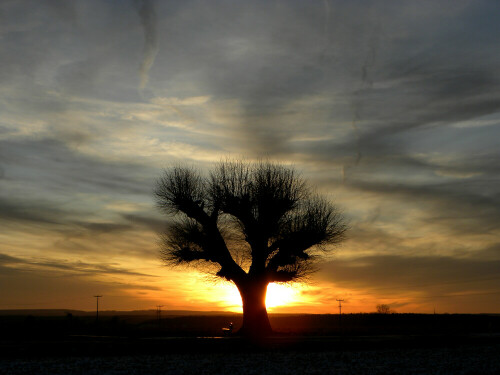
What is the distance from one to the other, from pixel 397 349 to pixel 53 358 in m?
16.9

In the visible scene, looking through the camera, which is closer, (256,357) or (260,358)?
(260,358)

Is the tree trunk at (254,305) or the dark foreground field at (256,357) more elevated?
the tree trunk at (254,305)

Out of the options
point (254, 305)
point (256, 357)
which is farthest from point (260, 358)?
point (254, 305)

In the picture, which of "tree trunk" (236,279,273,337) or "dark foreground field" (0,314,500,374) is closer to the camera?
"dark foreground field" (0,314,500,374)

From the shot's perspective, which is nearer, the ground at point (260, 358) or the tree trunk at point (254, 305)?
the ground at point (260, 358)

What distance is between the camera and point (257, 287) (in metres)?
47.3

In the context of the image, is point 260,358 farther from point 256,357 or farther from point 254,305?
point 254,305

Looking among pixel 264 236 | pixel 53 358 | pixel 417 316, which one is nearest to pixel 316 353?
pixel 53 358

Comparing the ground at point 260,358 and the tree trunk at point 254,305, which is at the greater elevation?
the tree trunk at point 254,305

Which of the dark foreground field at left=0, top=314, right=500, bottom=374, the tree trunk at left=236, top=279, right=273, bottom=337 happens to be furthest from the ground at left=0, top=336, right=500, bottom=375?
the tree trunk at left=236, top=279, right=273, bottom=337

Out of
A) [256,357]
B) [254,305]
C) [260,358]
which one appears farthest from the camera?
[254,305]

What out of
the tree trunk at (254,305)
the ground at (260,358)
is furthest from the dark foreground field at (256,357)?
the tree trunk at (254,305)

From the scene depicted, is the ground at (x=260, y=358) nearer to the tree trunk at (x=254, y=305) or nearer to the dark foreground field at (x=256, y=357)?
the dark foreground field at (x=256, y=357)

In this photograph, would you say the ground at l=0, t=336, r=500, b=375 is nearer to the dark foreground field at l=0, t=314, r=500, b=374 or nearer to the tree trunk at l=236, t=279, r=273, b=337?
the dark foreground field at l=0, t=314, r=500, b=374
